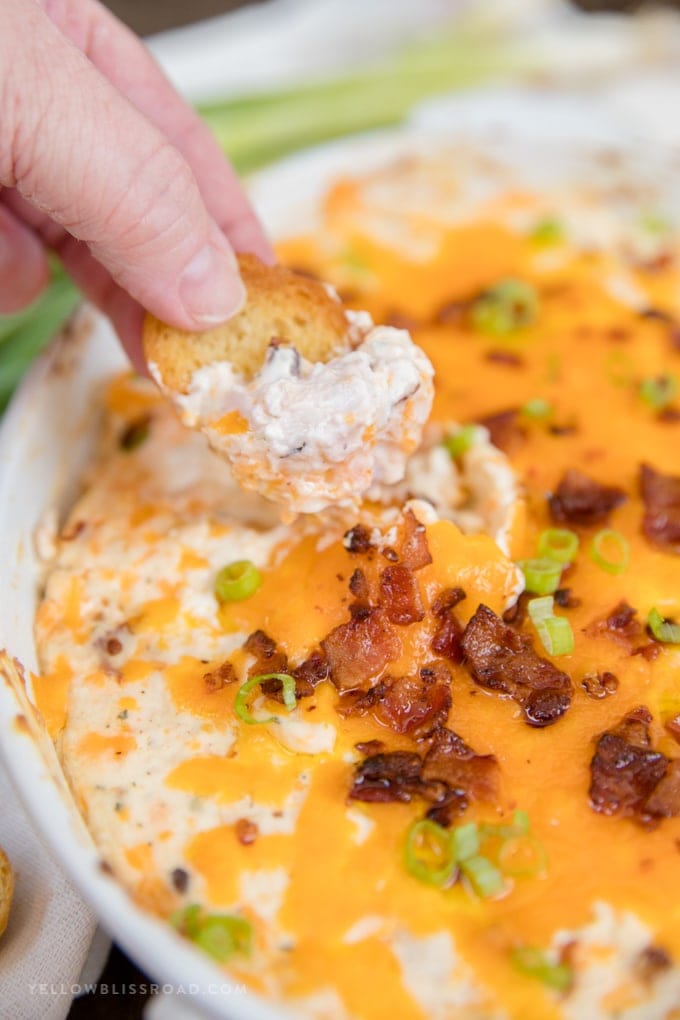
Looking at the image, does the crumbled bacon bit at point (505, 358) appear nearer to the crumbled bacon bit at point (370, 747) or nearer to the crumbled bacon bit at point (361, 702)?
the crumbled bacon bit at point (361, 702)

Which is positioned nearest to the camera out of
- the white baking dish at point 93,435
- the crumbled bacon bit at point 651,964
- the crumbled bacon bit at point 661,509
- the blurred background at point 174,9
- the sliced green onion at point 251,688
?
the white baking dish at point 93,435

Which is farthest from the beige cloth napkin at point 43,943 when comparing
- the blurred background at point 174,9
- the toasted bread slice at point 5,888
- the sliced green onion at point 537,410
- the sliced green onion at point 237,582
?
the blurred background at point 174,9

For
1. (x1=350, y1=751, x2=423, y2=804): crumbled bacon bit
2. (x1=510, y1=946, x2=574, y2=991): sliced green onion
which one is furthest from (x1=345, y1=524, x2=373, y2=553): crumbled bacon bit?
(x1=510, y1=946, x2=574, y2=991): sliced green onion

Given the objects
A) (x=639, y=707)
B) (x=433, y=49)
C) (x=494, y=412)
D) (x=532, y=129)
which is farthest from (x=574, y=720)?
(x=433, y=49)

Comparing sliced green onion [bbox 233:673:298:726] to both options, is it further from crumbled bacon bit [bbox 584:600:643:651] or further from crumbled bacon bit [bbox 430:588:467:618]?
crumbled bacon bit [bbox 584:600:643:651]

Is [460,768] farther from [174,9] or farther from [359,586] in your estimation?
[174,9]

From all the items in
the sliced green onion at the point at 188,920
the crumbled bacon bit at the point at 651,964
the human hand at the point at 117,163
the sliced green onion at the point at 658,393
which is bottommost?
the crumbled bacon bit at the point at 651,964
